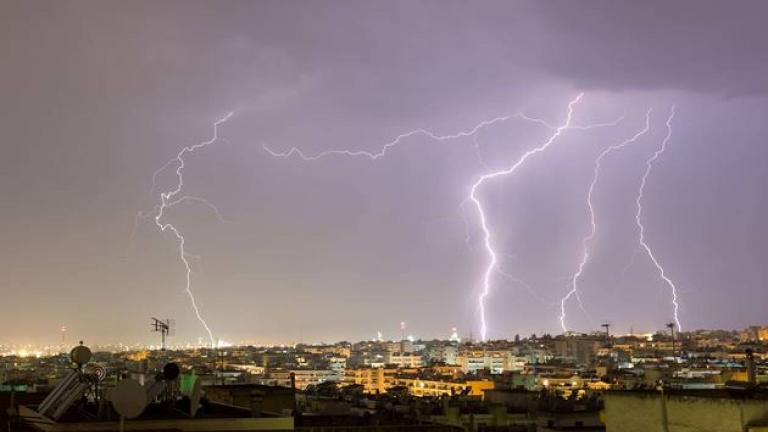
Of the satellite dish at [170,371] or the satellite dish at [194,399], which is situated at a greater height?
the satellite dish at [170,371]

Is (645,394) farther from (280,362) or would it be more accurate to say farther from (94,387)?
(280,362)

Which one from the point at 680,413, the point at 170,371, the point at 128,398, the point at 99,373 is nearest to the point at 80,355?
the point at 99,373

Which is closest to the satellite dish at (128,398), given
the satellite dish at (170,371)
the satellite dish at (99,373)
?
the satellite dish at (170,371)

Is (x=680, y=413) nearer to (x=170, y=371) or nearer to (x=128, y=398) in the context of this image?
(x=170, y=371)

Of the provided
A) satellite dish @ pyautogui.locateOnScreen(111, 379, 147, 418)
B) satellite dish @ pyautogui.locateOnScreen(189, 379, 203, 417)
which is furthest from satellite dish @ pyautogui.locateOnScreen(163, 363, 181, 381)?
satellite dish @ pyautogui.locateOnScreen(111, 379, 147, 418)

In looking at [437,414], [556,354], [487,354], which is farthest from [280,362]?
[437,414]

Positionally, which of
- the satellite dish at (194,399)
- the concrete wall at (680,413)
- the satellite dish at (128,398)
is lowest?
the concrete wall at (680,413)

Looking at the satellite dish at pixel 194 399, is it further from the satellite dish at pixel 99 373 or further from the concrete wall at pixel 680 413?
the concrete wall at pixel 680 413

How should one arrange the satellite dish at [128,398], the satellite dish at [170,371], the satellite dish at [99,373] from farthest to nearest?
the satellite dish at [99,373], the satellite dish at [170,371], the satellite dish at [128,398]
